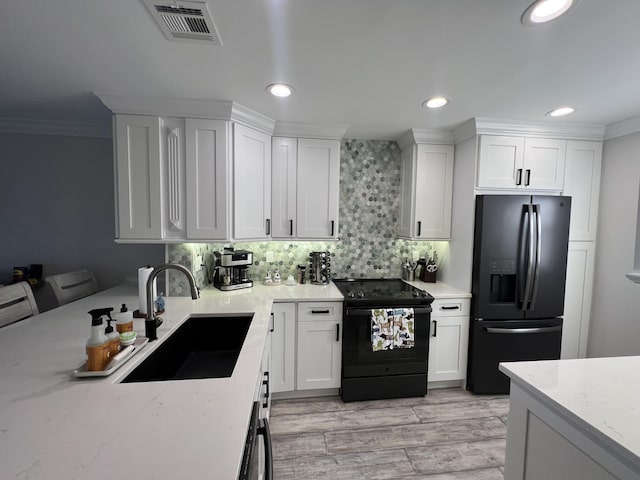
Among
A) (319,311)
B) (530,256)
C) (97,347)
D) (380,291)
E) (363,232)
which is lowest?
(319,311)

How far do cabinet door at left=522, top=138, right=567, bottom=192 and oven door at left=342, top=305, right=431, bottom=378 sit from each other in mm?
1512

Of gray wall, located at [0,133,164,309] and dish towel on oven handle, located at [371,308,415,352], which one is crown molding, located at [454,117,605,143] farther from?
gray wall, located at [0,133,164,309]

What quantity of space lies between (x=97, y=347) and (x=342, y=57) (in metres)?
1.75

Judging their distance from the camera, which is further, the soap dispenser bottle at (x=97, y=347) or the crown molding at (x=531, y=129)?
the crown molding at (x=531, y=129)

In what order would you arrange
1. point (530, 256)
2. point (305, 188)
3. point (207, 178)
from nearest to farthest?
point (207, 178), point (530, 256), point (305, 188)

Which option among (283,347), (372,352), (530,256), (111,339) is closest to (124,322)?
(111,339)

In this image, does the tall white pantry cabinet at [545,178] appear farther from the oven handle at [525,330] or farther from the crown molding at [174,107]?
the crown molding at [174,107]

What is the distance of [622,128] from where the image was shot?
233 cm

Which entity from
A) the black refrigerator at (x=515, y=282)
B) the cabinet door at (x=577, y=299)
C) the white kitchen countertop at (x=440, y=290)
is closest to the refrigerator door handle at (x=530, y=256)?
the black refrigerator at (x=515, y=282)

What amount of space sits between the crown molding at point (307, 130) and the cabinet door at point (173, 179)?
32.7 inches

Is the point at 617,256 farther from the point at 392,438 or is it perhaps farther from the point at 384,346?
the point at 392,438

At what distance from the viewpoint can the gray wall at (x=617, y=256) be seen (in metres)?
2.32

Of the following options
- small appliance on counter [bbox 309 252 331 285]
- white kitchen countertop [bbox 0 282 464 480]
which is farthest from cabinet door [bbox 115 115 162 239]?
small appliance on counter [bbox 309 252 331 285]

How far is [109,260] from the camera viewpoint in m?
2.82
